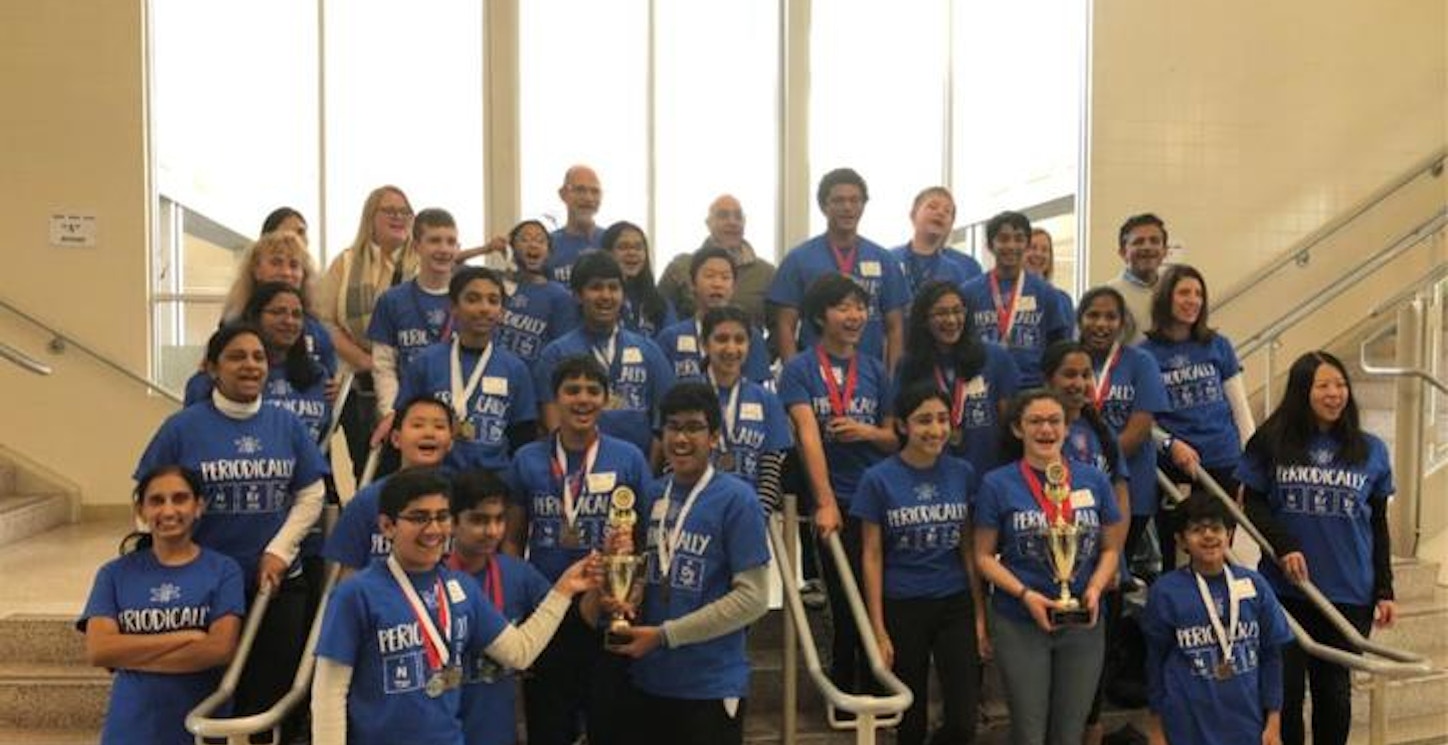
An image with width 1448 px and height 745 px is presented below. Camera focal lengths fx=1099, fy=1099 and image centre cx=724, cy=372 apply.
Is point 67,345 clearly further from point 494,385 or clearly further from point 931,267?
point 931,267

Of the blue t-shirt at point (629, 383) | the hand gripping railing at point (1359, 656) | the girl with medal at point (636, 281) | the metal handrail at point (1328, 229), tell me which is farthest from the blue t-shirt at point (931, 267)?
the metal handrail at point (1328, 229)

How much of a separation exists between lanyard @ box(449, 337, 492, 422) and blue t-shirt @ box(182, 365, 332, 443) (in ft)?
1.65

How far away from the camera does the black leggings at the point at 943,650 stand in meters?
3.64

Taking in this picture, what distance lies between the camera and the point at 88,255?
7289mm

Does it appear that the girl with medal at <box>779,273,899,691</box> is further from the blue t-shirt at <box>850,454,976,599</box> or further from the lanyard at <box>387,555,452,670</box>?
the lanyard at <box>387,555,452,670</box>

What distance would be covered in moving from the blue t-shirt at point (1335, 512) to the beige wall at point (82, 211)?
6779 millimetres

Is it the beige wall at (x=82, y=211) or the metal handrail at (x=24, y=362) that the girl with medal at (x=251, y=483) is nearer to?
the metal handrail at (x=24, y=362)

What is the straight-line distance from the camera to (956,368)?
4.16m

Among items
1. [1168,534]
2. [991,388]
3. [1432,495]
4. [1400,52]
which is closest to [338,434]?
[991,388]

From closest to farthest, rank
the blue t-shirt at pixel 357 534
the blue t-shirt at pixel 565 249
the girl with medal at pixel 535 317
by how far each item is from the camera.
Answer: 1. the blue t-shirt at pixel 357 534
2. the girl with medal at pixel 535 317
3. the blue t-shirt at pixel 565 249

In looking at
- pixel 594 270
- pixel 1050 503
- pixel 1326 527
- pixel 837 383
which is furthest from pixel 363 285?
pixel 1326 527

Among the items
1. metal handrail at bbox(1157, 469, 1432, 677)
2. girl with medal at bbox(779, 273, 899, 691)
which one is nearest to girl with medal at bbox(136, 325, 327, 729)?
girl with medal at bbox(779, 273, 899, 691)

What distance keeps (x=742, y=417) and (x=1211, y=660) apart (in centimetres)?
170

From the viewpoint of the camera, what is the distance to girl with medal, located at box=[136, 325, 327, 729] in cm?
337
